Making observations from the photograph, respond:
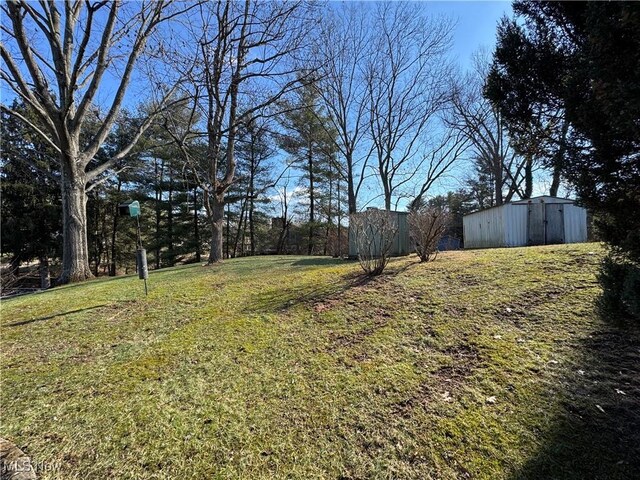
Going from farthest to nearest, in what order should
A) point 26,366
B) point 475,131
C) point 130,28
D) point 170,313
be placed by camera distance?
point 475,131, point 130,28, point 170,313, point 26,366

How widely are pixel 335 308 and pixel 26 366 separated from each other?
133 inches

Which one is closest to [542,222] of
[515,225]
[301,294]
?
[515,225]

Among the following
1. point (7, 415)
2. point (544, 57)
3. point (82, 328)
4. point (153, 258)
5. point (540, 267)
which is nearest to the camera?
point (7, 415)

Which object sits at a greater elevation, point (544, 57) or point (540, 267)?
point (544, 57)

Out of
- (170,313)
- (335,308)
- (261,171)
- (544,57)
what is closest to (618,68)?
(544,57)

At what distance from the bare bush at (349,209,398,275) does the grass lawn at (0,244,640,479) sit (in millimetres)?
1238

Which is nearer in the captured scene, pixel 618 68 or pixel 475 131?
pixel 618 68

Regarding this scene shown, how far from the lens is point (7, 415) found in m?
2.22

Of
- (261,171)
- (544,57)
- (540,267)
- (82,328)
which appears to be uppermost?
(261,171)

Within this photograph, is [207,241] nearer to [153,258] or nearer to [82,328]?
[153,258]

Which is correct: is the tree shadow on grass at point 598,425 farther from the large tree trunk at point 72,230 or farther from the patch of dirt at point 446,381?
the large tree trunk at point 72,230

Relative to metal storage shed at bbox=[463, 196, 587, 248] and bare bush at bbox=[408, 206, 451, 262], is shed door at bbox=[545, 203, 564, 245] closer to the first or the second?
metal storage shed at bbox=[463, 196, 587, 248]

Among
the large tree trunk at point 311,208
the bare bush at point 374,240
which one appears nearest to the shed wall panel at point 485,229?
the bare bush at point 374,240

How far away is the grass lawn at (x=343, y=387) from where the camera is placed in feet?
5.72
